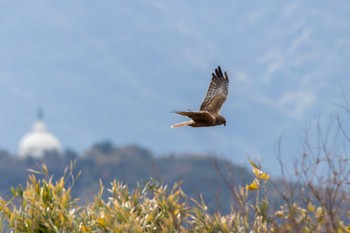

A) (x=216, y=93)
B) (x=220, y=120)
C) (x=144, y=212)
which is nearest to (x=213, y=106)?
(x=216, y=93)

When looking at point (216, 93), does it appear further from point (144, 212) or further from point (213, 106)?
point (144, 212)

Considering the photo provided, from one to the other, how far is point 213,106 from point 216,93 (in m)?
0.65

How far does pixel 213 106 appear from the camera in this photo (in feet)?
53.8

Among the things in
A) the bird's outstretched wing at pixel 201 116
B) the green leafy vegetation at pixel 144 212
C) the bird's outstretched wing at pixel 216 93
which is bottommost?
the green leafy vegetation at pixel 144 212

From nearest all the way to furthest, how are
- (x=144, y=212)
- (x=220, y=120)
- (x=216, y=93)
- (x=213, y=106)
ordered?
(x=144, y=212)
(x=220, y=120)
(x=213, y=106)
(x=216, y=93)

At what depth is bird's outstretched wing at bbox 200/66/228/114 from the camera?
16359 millimetres

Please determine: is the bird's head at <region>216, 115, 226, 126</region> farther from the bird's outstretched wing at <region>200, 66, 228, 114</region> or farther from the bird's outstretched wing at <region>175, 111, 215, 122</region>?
→ the bird's outstretched wing at <region>200, 66, 228, 114</region>

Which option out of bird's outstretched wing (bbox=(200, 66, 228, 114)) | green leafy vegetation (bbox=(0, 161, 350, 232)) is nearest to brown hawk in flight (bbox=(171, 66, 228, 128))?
bird's outstretched wing (bbox=(200, 66, 228, 114))

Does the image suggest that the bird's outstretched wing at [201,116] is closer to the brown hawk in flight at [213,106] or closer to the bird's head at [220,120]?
the brown hawk in flight at [213,106]

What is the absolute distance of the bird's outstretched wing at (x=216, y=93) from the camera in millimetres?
16359

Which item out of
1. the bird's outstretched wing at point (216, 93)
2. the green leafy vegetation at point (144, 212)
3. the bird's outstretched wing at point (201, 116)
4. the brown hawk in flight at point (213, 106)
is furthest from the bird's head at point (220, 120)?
the green leafy vegetation at point (144, 212)

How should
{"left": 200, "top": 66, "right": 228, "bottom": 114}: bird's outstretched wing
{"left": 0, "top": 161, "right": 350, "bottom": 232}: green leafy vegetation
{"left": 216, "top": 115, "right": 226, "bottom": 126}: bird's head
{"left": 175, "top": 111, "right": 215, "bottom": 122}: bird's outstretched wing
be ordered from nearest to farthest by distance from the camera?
{"left": 175, "top": 111, "right": 215, "bottom": 122}: bird's outstretched wing → {"left": 0, "top": 161, "right": 350, "bottom": 232}: green leafy vegetation → {"left": 216, "top": 115, "right": 226, "bottom": 126}: bird's head → {"left": 200, "top": 66, "right": 228, "bottom": 114}: bird's outstretched wing

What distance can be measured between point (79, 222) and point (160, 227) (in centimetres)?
152

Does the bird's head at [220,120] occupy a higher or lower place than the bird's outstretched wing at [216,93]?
lower
